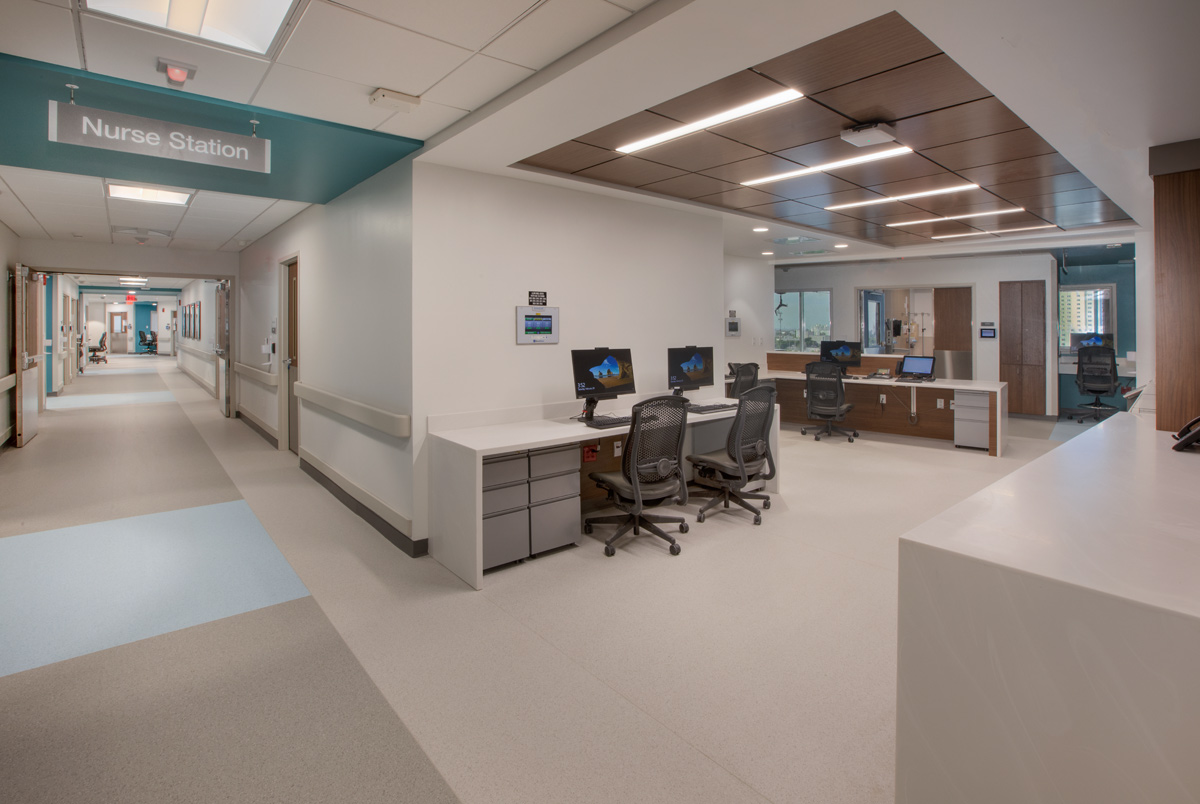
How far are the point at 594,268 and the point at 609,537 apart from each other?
216cm

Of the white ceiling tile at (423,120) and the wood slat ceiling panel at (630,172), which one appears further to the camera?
the wood slat ceiling panel at (630,172)

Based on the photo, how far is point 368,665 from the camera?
2.71 m

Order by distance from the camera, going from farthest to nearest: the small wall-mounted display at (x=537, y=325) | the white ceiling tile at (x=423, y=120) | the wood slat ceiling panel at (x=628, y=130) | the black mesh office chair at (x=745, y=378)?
the black mesh office chair at (x=745, y=378)
the small wall-mounted display at (x=537, y=325)
the wood slat ceiling panel at (x=628, y=130)
the white ceiling tile at (x=423, y=120)

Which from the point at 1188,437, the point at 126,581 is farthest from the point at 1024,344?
the point at 126,581

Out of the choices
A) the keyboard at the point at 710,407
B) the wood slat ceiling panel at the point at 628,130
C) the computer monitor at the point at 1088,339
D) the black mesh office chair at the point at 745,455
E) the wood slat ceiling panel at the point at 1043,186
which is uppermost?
the wood slat ceiling panel at the point at 1043,186

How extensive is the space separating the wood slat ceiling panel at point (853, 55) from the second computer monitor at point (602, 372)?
2.24 m

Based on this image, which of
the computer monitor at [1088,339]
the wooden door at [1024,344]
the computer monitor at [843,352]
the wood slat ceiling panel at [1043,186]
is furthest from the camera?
the computer monitor at [1088,339]

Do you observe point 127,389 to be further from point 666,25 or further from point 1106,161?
point 1106,161

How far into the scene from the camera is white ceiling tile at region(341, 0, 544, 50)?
2266mm

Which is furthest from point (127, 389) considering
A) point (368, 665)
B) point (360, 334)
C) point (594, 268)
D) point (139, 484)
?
point (368, 665)

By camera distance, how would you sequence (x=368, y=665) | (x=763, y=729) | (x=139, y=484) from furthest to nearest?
(x=139, y=484) → (x=368, y=665) → (x=763, y=729)

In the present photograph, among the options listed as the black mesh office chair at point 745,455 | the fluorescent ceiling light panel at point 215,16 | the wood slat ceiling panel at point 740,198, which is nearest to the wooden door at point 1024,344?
the wood slat ceiling panel at point 740,198

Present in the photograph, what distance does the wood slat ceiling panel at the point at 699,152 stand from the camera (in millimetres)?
3809

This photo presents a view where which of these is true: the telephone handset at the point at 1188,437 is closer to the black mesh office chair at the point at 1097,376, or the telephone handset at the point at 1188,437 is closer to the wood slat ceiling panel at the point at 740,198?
the wood slat ceiling panel at the point at 740,198
